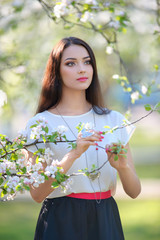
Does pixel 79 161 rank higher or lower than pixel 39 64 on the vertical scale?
higher

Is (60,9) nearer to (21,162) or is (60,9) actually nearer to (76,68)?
(76,68)

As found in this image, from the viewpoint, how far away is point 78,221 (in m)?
2.55

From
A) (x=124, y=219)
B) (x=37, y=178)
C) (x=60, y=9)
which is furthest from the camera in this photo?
(x=124, y=219)

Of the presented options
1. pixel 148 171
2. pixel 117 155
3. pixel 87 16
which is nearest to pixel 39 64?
pixel 87 16

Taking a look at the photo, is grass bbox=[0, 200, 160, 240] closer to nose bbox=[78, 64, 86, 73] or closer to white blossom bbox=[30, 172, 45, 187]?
nose bbox=[78, 64, 86, 73]

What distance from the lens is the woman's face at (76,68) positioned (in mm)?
2688

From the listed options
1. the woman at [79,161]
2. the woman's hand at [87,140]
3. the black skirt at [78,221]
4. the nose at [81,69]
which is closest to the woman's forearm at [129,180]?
the woman at [79,161]

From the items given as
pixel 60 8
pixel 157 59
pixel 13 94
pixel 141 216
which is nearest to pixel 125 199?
pixel 141 216

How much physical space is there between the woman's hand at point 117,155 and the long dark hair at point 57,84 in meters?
0.45

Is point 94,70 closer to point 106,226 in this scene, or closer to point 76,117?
point 76,117

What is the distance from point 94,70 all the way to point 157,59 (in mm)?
4655

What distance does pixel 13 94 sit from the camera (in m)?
6.03

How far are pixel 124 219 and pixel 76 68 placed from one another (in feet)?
17.2

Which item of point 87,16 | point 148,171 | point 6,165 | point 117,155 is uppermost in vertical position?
point 87,16
